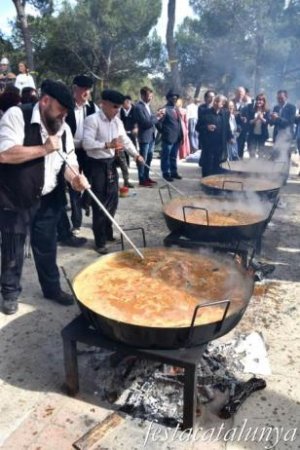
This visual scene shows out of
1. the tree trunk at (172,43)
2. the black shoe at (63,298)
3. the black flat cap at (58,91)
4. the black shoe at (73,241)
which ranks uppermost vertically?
the tree trunk at (172,43)

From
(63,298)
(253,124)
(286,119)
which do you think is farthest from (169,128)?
(63,298)

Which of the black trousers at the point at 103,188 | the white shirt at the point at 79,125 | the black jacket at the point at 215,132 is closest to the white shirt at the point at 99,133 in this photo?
the black trousers at the point at 103,188

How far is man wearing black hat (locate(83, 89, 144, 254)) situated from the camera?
492 centimetres

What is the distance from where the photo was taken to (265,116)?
35.6 ft

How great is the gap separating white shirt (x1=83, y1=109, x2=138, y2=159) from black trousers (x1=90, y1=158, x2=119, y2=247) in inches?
4.0

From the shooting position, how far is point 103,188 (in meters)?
5.21

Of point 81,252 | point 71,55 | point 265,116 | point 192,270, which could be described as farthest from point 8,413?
point 71,55

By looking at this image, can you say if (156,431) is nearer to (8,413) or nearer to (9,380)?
(8,413)

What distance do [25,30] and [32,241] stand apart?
1787 centimetres

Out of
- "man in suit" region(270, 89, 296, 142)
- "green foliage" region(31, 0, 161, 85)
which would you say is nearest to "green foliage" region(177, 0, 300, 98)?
"green foliage" region(31, 0, 161, 85)

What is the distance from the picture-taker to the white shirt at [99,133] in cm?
496

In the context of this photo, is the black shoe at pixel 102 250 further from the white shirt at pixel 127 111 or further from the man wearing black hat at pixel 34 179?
the white shirt at pixel 127 111

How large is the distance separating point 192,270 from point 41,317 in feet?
5.55

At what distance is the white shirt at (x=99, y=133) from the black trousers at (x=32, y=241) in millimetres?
1408
